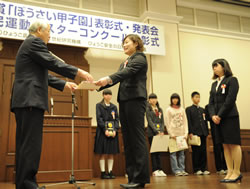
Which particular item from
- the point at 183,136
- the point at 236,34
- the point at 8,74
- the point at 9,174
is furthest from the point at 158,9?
the point at 9,174

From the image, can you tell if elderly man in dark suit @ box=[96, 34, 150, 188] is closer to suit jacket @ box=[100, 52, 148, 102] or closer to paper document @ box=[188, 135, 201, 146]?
suit jacket @ box=[100, 52, 148, 102]

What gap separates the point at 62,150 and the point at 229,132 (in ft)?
7.52

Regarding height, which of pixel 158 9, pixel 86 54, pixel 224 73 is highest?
pixel 158 9

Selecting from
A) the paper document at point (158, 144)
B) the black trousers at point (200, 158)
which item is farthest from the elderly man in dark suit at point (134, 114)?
the black trousers at point (200, 158)

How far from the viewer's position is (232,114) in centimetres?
283

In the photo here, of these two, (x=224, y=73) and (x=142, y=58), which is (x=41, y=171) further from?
(x=224, y=73)

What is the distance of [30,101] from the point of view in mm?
1884

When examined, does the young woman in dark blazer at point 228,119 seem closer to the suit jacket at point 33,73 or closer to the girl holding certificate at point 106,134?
the suit jacket at point 33,73

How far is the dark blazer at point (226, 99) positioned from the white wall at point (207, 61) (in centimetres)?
330

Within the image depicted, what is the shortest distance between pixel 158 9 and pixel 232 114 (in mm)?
4059

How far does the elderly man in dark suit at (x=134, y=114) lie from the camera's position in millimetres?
2285

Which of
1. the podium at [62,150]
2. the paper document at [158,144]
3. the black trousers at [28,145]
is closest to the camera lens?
the black trousers at [28,145]

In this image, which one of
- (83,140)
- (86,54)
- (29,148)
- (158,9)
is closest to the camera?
(29,148)

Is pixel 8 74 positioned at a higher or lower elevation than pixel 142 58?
higher
